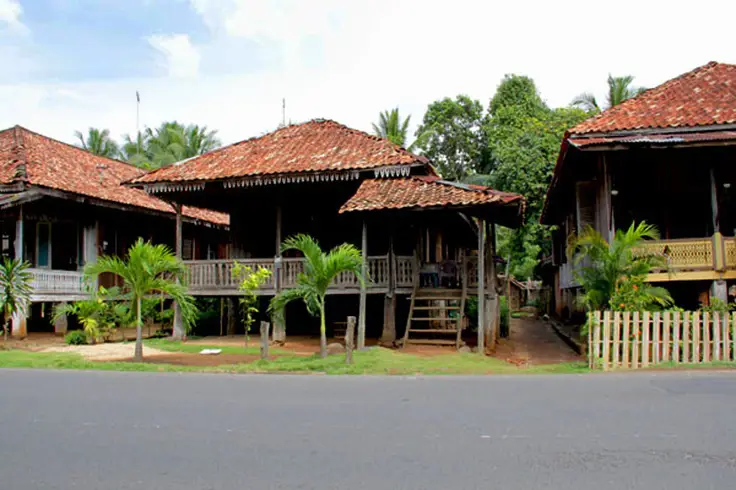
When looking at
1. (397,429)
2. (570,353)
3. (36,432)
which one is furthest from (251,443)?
(570,353)

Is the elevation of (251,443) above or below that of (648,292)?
below

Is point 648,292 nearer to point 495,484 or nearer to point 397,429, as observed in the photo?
point 397,429

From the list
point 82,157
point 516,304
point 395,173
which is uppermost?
point 82,157

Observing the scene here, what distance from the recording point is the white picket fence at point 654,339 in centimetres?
1140

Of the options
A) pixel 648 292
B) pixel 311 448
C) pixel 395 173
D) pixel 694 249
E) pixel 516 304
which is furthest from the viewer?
pixel 516 304

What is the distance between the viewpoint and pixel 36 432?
647cm

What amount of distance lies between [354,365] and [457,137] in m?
33.8

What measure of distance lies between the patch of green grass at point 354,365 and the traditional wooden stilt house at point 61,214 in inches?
237

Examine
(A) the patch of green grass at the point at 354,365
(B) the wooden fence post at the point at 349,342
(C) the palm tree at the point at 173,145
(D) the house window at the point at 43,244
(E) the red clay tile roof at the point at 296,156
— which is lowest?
(A) the patch of green grass at the point at 354,365

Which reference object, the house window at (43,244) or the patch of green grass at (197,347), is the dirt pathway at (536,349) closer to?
the patch of green grass at (197,347)

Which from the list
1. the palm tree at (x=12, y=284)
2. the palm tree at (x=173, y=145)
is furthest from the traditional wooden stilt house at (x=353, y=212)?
the palm tree at (x=173, y=145)

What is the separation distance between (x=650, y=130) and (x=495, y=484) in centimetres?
1227

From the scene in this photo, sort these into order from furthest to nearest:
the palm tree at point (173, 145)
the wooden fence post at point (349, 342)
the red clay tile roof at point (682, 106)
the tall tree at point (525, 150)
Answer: the palm tree at point (173, 145) → the tall tree at point (525, 150) → the red clay tile roof at point (682, 106) → the wooden fence post at point (349, 342)

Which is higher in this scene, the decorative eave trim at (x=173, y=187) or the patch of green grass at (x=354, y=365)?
the decorative eave trim at (x=173, y=187)
